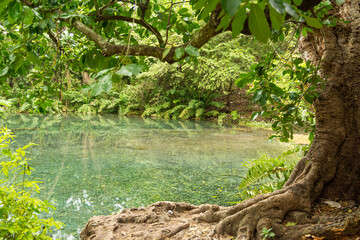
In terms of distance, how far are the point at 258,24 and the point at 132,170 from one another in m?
4.75

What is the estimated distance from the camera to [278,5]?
0.48 meters

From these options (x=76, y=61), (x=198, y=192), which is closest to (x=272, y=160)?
(x=198, y=192)

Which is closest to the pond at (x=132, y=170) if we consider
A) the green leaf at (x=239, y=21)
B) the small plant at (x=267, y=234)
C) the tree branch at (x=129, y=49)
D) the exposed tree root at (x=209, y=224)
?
the exposed tree root at (x=209, y=224)

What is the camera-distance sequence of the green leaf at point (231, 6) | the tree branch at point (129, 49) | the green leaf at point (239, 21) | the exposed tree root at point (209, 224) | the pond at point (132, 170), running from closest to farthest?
the green leaf at point (231, 6) → the green leaf at point (239, 21) → the tree branch at point (129, 49) → the exposed tree root at point (209, 224) → the pond at point (132, 170)

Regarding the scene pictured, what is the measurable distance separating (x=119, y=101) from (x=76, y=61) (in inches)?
684

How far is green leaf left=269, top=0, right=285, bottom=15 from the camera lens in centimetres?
48

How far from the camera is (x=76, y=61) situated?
1.90 meters

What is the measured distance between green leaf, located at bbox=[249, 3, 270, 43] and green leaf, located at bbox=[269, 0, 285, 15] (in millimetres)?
51

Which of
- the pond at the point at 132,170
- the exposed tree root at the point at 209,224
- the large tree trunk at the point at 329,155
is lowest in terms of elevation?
the pond at the point at 132,170

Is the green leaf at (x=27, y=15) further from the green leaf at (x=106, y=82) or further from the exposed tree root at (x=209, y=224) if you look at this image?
the exposed tree root at (x=209, y=224)

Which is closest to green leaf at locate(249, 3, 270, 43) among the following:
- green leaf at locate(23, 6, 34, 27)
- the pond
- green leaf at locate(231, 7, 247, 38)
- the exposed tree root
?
green leaf at locate(231, 7, 247, 38)

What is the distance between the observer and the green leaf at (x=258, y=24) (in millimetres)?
540

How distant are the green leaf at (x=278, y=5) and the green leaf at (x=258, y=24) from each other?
51mm

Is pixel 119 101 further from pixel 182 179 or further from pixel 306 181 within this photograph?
pixel 306 181
